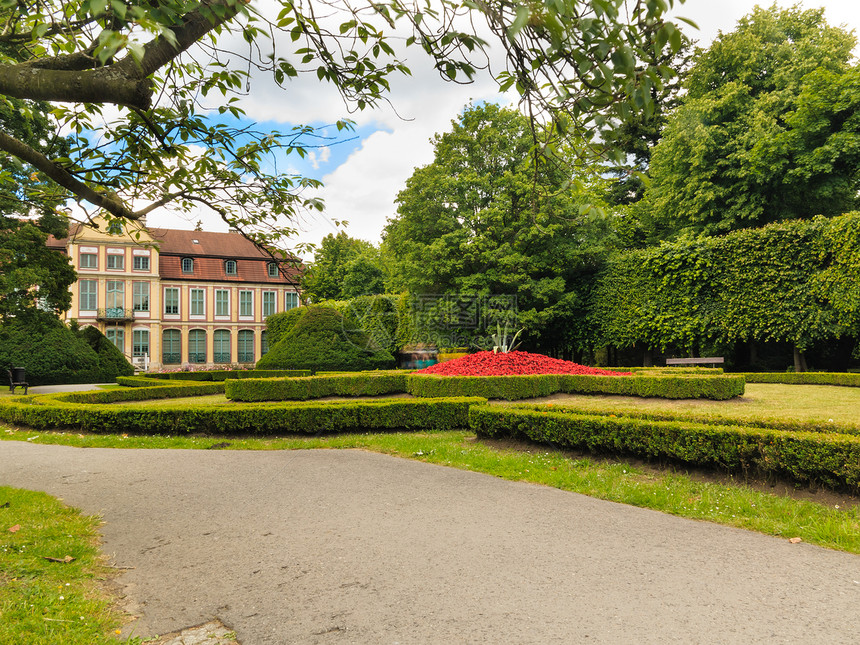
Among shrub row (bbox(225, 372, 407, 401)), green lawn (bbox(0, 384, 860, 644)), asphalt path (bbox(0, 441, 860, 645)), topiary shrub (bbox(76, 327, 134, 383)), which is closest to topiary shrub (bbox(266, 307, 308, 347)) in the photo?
topiary shrub (bbox(76, 327, 134, 383))

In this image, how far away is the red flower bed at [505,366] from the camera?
506 inches

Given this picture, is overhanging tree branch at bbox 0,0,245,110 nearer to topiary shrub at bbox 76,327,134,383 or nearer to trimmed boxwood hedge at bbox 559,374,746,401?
trimmed boxwood hedge at bbox 559,374,746,401

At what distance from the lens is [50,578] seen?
10.9ft

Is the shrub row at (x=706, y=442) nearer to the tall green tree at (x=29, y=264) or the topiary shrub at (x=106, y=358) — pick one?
the tall green tree at (x=29, y=264)

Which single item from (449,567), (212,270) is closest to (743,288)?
(449,567)

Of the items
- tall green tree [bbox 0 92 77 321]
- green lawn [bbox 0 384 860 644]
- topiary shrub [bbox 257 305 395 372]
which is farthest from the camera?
topiary shrub [bbox 257 305 395 372]

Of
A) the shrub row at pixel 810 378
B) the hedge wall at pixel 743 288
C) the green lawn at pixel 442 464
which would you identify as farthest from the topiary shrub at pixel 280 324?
the shrub row at pixel 810 378

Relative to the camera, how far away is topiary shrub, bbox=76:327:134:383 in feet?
81.1

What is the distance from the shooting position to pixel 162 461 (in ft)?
23.4

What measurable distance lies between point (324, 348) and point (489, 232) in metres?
8.93

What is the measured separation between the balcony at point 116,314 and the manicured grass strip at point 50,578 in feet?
125

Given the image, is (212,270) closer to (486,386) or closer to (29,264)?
(29,264)

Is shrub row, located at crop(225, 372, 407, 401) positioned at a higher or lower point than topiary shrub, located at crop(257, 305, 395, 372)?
lower

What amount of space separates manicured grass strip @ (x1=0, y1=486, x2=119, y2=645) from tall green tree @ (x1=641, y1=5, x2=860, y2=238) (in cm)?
2023
